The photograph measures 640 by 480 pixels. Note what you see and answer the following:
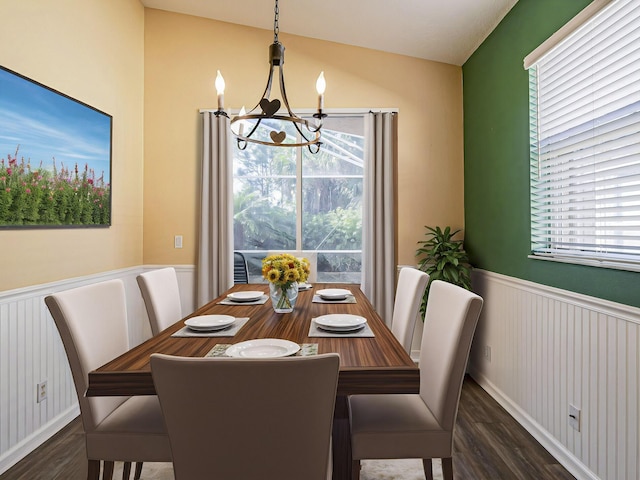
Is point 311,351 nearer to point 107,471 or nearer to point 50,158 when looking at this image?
point 107,471

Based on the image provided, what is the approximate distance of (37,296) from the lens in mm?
2400

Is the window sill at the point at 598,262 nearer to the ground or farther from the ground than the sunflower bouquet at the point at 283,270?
farther from the ground

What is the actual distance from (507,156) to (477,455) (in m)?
1.88

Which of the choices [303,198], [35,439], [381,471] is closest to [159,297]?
[35,439]

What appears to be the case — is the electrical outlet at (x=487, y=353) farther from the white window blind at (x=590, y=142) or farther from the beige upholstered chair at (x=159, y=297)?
the beige upholstered chair at (x=159, y=297)

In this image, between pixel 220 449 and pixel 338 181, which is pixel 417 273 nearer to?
pixel 220 449

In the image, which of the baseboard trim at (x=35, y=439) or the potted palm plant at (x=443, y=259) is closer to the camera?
the baseboard trim at (x=35, y=439)

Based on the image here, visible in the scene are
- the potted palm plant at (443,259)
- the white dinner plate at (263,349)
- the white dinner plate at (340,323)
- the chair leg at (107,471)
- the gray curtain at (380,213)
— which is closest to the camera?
the white dinner plate at (263,349)

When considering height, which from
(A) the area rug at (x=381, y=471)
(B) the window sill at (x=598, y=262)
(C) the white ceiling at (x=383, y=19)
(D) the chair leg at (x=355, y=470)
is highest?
(C) the white ceiling at (x=383, y=19)

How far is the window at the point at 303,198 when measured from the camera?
3916 millimetres

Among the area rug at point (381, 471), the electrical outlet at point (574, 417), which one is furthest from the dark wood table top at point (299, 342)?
the electrical outlet at point (574, 417)

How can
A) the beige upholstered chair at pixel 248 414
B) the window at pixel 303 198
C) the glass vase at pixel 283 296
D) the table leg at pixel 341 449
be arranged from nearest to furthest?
the beige upholstered chair at pixel 248 414 < the table leg at pixel 341 449 < the glass vase at pixel 283 296 < the window at pixel 303 198

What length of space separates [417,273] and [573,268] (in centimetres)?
77

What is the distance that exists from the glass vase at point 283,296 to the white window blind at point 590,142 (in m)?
1.42
